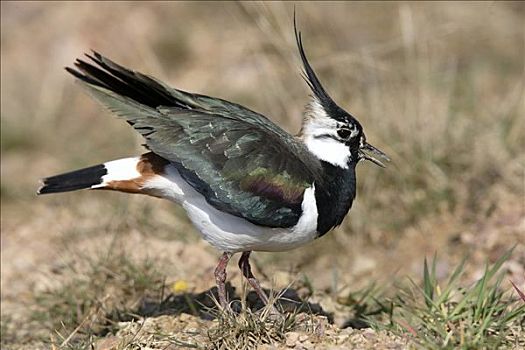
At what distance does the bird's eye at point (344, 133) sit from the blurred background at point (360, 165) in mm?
892

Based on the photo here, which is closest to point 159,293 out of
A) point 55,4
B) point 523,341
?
point 523,341

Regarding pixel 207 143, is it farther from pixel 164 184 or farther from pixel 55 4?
pixel 55 4

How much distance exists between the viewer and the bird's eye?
4.44 m

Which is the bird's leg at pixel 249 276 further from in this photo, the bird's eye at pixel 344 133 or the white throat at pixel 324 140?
the bird's eye at pixel 344 133

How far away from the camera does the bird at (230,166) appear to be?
414 cm

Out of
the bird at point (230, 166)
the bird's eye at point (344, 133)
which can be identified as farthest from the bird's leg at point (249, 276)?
the bird's eye at point (344, 133)

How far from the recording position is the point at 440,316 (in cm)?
430

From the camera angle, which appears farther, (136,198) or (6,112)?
(6,112)

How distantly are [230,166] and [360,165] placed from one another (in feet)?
7.78

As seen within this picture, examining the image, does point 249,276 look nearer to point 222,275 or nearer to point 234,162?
point 222,275

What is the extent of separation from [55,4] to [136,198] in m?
4.88

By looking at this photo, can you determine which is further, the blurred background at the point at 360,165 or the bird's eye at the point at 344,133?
the blurred background at the point at 360,165

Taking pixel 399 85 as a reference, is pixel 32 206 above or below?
below

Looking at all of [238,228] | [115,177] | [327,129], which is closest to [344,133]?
[327,129]
